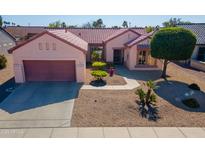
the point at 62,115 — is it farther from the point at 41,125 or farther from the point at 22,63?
the point at 22,63

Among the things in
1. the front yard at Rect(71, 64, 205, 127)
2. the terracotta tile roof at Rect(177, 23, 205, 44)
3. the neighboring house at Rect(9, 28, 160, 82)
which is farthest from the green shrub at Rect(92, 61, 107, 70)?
the terracotta tile roof at Rect(177, 23, 205, 44)

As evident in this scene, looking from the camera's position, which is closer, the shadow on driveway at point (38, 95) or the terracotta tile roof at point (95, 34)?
the shadow on driveway at point (38, 95)

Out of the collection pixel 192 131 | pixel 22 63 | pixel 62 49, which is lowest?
pixel 192 131

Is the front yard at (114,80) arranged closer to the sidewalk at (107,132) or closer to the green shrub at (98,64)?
the green shrub at (98,64)

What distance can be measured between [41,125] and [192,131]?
25.0ft

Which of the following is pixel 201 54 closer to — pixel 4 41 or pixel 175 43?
pixel 175 43

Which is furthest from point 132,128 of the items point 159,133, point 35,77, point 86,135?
point 35,77

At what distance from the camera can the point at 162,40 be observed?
1656 centimetres

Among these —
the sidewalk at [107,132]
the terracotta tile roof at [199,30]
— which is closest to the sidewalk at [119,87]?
the sidewalk at [107,132]

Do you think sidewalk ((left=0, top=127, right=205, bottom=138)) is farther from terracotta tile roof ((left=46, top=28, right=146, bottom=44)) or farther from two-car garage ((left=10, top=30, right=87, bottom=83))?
terracotta tile roof ((left=46, top=28, right=146, bottom=44))

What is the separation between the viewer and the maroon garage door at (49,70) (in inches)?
660

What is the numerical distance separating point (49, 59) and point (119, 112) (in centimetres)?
848

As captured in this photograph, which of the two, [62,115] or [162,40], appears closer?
[62,115]

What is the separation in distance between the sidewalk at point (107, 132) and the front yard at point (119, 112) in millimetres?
396
